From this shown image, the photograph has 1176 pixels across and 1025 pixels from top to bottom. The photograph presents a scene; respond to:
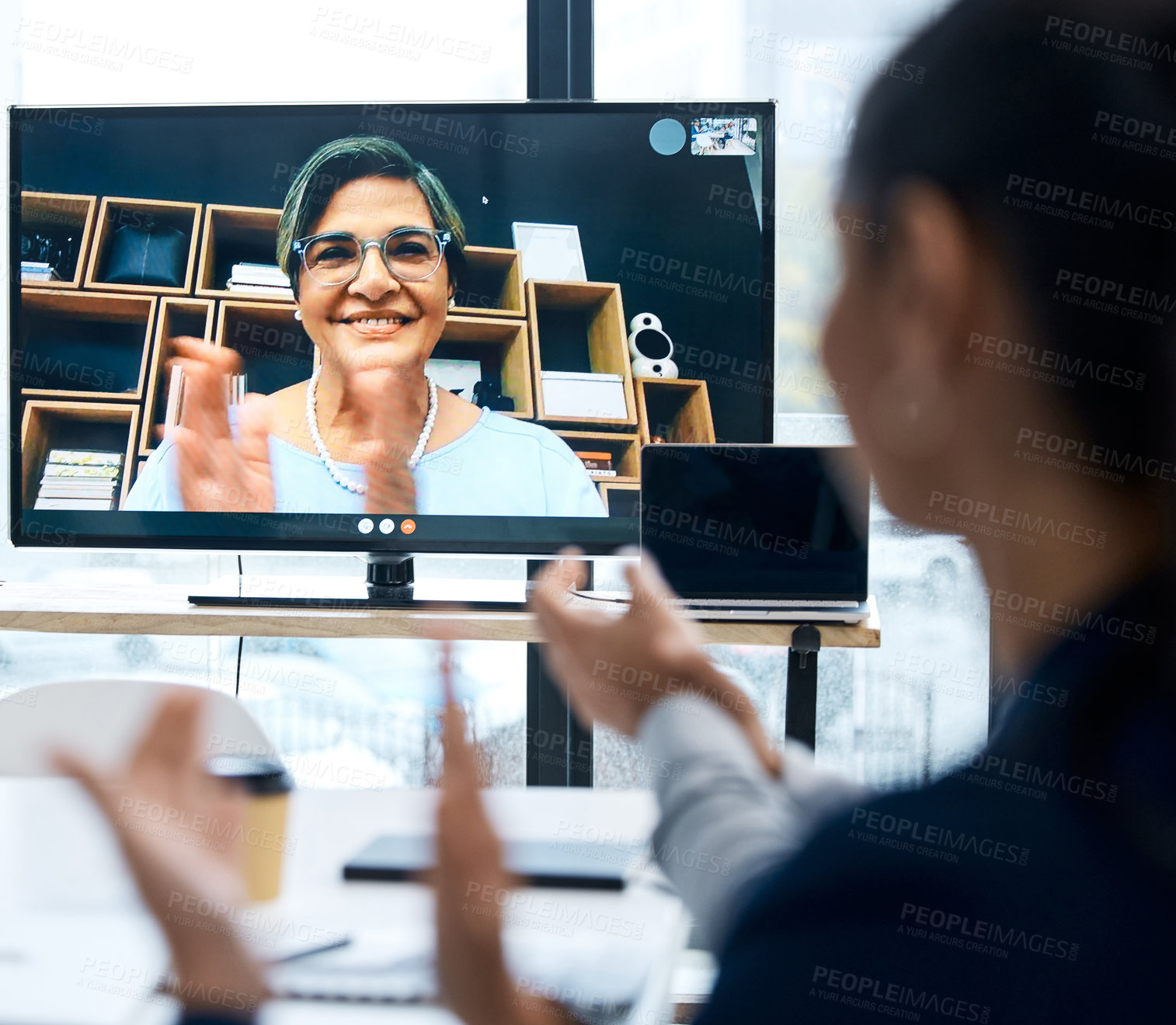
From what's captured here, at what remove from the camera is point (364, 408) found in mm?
1562

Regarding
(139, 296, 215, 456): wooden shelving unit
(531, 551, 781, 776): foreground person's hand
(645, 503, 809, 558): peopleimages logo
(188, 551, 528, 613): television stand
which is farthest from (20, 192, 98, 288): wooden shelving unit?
(531, 551, 781, 776): foreground person's hand

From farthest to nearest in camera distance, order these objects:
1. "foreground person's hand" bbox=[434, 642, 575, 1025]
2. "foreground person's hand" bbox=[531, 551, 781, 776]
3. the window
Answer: the window → "foreground person's hand" bbox=[434, 642, 575, 1025] → "foreground person's hand" bbox=[531, 551, 781, 776]

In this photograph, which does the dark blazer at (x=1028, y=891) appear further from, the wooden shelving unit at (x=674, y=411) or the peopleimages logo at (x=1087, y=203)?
the wooden shelving unit at (x=674, y=411)

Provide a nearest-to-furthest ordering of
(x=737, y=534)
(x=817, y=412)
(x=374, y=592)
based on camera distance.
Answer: (x=737, y=534) < (x=374, y=592) < (x=817, y=412)

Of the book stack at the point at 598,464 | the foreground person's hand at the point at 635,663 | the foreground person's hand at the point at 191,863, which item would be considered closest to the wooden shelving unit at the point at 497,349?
the book stack at the point at 598,464

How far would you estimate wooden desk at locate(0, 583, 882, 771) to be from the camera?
1.28 m

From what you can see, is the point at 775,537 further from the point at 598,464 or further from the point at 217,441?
the point at 217,441

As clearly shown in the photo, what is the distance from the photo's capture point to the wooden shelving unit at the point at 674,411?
155cm

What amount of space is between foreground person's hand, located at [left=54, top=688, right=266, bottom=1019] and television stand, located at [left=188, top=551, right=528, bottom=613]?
461 millimetres

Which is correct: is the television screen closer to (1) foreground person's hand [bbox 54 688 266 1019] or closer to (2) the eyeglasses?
(2) the eyeglasses

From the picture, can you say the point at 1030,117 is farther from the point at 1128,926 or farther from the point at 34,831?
the point at 34,831

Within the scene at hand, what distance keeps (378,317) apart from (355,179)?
0.73 feet

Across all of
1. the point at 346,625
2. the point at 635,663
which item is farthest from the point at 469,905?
the point at 346,625

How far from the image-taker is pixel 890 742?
2.04 m
